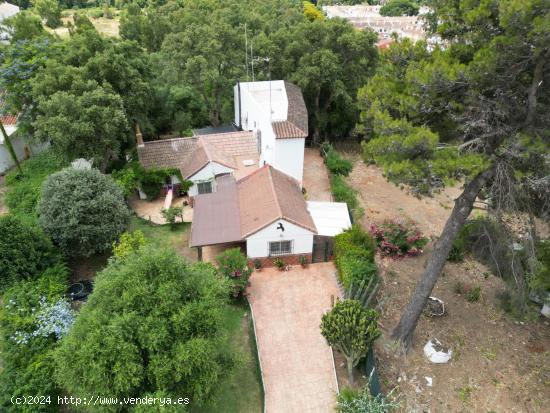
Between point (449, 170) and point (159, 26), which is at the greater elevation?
point (449, 170)

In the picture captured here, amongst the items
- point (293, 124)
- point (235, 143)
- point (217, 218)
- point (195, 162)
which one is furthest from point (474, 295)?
point (195, 162)

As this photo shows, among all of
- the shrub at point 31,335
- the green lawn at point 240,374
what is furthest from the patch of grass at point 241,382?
the shrub at point 31,335

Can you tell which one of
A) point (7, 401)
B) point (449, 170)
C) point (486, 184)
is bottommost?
point (7, 401)

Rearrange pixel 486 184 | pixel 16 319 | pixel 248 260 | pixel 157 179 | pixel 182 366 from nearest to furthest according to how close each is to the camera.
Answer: pixel 182 366
pixel 486 184
pixel 16 319
pixel 248 260
pixel 157 179

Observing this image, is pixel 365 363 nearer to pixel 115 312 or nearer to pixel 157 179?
→ pixel 115 312

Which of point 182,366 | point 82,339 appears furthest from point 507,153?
point 82,339

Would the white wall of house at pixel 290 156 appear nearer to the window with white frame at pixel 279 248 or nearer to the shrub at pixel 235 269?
the window with white frame at pixel 279 248

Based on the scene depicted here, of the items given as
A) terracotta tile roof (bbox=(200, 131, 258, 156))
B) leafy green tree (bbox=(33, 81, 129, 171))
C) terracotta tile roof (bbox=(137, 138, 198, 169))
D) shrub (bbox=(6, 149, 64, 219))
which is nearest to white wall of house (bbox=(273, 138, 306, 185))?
terracotta tile roof (bbox=(200, 131, 258, 156))
